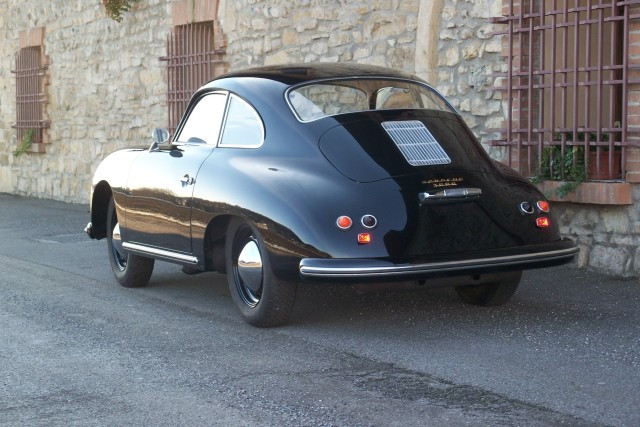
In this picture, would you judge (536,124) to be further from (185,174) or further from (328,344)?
(328,344)

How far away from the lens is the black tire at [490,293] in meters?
7.37

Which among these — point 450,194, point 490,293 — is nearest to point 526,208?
point 450,194

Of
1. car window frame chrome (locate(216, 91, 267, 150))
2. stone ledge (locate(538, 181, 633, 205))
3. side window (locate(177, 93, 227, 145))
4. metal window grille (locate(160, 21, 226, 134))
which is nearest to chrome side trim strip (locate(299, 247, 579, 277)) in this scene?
car window frame chrome (locate(216, 91, 267, 150))

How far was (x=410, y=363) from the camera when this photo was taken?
5.88 metres

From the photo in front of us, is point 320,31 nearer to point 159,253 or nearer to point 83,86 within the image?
point 159,253

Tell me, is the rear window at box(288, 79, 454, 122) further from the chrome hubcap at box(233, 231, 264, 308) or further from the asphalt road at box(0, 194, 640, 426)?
the asphalt road at box(0, 194, 640, 426)

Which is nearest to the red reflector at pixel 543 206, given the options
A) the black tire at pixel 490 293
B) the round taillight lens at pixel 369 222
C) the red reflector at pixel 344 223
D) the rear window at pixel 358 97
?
the black tire at pixel 490 293

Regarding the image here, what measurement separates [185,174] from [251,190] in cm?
96

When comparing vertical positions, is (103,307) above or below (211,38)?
below

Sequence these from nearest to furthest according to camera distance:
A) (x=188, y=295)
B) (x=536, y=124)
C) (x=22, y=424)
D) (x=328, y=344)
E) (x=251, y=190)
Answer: (x=22, y=424) → (x=328, y=344) → (x=251, y=190) → (x=188, y=295) → (x=536, y=124)

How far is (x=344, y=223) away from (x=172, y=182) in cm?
190

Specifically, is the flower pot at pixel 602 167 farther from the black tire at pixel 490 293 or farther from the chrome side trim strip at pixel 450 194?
the chrome side trim strip at pixel 450 194

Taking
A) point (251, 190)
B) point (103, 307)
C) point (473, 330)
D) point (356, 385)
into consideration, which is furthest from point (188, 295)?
point (356, 385)

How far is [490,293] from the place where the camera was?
7.46 metres
